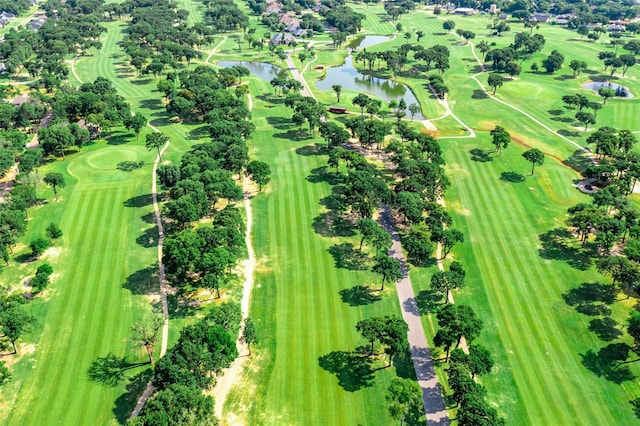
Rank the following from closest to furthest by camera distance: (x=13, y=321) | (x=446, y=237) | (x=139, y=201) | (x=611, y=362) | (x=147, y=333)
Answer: (x=13, y=321), (x=611, y=362), (x=147, y=333), (x=446, y=237), (x=139, y=201)

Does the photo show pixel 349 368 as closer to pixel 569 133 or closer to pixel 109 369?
pixel 109 369

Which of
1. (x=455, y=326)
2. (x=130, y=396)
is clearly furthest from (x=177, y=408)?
(x=455, y=326)

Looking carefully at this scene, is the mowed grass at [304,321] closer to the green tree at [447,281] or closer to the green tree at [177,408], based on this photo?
the green tree at [177,408]

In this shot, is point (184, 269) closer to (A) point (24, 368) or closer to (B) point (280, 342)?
(B) point (280, 342)

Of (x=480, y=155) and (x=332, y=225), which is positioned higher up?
(x=480, y=155)

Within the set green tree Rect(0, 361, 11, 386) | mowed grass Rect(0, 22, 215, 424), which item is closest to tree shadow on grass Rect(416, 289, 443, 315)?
mowed grass Rect(0, 22, 215, 424)

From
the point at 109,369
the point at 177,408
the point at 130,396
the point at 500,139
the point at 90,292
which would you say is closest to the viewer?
the point at 177,408

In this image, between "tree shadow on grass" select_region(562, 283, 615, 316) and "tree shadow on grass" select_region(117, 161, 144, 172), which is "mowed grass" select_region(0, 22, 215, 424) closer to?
"tree shadow on grass" select_region(117, 161, 144, 172)
